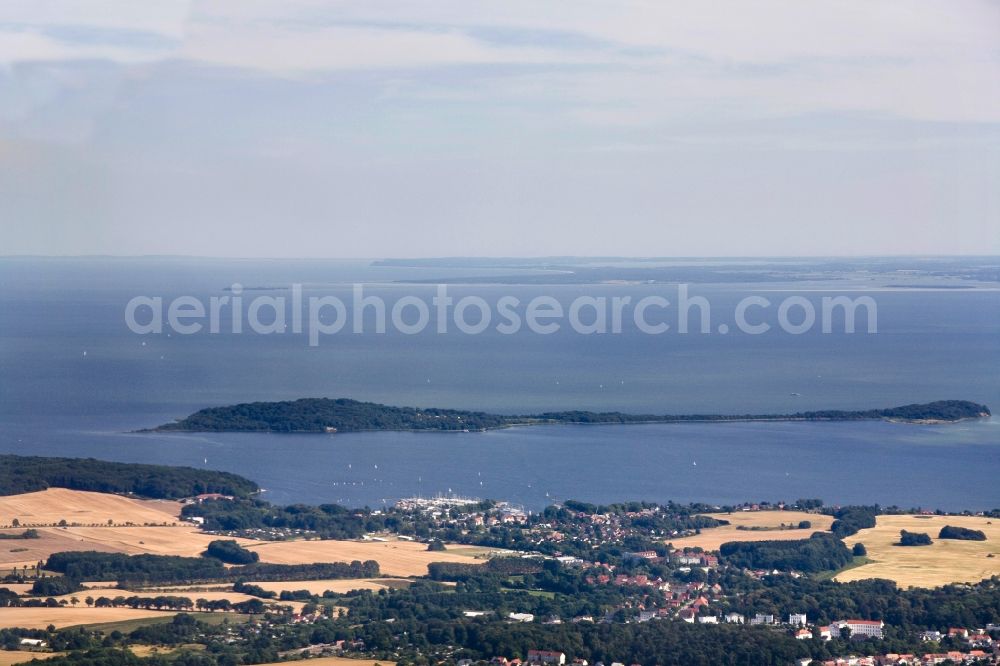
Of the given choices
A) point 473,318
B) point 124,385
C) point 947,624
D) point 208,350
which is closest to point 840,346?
point 473,318

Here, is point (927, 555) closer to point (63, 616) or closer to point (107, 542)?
point (107, 542)

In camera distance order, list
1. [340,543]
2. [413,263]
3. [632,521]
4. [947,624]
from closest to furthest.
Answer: [947,624] → [340,543] → [632,521] → [413,263]

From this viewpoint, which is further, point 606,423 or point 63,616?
point 606,423

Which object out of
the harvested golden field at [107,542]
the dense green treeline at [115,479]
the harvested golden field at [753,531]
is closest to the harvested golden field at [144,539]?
the harvested golden field at [107,542]

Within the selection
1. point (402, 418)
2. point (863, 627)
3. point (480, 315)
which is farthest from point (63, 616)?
point (480, 315)

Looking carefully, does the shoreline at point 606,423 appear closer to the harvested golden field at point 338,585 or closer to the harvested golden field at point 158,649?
the harvested golden field at point 338,585

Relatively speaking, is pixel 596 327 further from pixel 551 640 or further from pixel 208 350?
pixel 551 640

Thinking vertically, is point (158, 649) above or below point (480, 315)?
below
